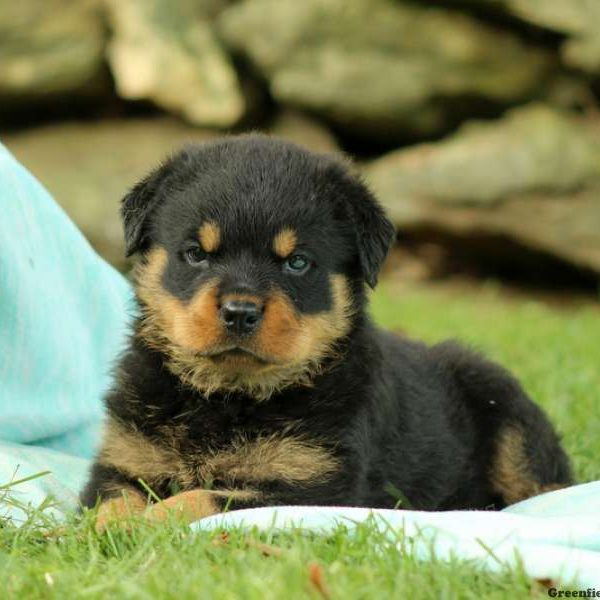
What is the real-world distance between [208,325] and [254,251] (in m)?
0.28

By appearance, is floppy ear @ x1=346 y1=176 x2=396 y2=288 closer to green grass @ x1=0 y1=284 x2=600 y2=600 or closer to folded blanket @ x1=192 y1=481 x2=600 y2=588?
folded blanket @ x1=192 y1=481 x2=600 y2=588

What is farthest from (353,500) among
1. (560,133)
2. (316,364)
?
(560,133)

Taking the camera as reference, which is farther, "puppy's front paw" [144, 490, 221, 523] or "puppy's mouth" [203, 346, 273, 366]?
"puppy's mouth" [203, 346, 273, 366]

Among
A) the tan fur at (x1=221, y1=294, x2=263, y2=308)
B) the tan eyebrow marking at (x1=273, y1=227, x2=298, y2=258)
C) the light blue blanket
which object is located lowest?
the light blue blanket

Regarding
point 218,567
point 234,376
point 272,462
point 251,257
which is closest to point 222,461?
point 272,462

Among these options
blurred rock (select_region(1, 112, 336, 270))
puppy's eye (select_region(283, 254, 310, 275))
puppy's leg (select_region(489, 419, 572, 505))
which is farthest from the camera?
blurred rock (select_region(1, 112, 336, 270))

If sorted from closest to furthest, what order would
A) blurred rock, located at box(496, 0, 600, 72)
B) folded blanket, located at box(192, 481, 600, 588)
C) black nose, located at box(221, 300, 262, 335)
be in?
1. folded blanket, located at box(192, 481, 600, 588)
2. black nose, located at box(221, 300, 262, 335)
3. blurred rock, located at box(496, 0, 600, 72)

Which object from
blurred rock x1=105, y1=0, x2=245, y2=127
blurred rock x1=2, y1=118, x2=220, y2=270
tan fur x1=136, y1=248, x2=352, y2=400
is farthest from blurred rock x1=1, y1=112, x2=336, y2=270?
tan fur x1=136, y1=248, x2=352, y2=400

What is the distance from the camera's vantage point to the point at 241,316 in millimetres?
3543

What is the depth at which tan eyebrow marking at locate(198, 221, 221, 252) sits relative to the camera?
3.70 metres

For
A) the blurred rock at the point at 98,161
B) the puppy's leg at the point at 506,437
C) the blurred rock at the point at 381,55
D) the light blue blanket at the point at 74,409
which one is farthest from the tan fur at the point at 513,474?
the blurred rock at the point at 98,161

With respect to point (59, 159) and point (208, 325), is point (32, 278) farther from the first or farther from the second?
point (59, 159)

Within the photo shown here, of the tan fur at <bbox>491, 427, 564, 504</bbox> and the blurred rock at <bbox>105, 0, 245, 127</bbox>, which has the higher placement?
the blurred rock at <bbox>105, 0, 245, 127</bbox>

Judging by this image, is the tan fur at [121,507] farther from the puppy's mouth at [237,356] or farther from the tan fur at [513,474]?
the tan fur at [513,474]
